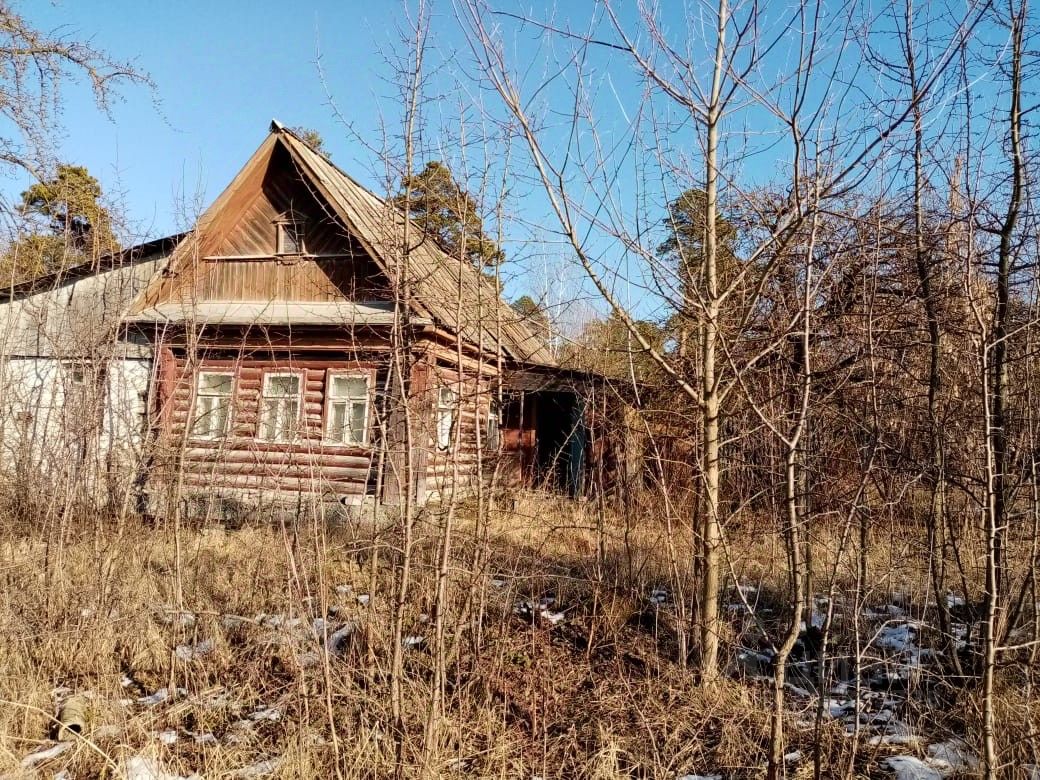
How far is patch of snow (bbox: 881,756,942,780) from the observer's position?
338 cm

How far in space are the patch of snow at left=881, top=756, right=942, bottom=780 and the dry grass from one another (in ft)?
0.90

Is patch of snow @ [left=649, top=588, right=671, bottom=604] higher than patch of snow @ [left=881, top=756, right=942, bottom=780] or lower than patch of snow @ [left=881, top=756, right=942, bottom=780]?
higher

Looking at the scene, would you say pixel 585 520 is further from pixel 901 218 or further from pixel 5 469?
pixel 5 469

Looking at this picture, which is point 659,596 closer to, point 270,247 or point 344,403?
point 344,403

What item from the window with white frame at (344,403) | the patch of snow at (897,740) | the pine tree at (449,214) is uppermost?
the pine tree at (449,214)

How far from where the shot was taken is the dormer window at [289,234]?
10.9 meters

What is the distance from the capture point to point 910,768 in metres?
3.45

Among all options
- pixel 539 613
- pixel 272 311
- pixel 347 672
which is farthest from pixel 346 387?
pixel 347 672

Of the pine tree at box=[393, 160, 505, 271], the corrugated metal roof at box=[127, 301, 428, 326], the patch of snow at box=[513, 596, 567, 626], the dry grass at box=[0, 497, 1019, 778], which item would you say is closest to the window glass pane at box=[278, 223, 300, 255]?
the corrugated metal roof at box=[127, 301, 428, 326]

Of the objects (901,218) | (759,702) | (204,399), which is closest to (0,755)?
(759,702)

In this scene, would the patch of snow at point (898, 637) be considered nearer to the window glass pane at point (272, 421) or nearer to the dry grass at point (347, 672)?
the dry grass at point (347, 672)

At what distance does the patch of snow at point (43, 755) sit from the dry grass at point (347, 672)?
60 mm

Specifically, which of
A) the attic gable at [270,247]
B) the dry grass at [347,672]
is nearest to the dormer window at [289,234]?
the attic gable at [270,247]

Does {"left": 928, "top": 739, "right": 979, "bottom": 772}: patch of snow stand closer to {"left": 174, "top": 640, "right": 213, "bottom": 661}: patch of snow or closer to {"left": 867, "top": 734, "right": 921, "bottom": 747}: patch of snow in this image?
{"left": 867, "top": 734, "right": 921, "bottom": 747}: patch of snow
